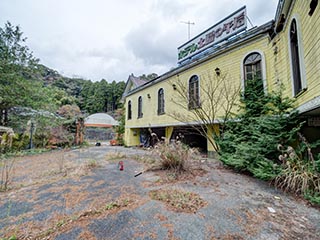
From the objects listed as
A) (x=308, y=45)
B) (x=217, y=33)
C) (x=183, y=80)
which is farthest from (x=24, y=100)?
(x=308, y=45)

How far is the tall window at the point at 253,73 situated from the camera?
590 cm

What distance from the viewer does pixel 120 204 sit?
308cm

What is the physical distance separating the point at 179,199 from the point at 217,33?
29.1 ft

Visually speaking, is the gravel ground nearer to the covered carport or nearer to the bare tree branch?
the bare tree branch

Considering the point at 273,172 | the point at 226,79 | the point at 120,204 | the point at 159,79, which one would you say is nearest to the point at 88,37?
the point at 159,79

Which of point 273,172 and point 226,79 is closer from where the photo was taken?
point 273,172

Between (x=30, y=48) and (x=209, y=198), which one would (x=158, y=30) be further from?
(x=209, y=198)

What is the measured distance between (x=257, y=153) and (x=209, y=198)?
2.22 metres

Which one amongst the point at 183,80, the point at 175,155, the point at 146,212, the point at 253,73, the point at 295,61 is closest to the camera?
the point at 146,212

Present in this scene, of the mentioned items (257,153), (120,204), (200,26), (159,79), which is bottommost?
(120,204)

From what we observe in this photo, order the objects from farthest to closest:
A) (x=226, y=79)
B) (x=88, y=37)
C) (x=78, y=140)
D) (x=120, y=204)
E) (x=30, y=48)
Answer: (x=78, y=140) → (x=88, y=37) → (x=30, y=48) → (x=226, y=79) → (x=120, y=204)

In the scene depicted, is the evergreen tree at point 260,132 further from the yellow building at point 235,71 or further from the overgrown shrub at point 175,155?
the overgrown shrub at point 175,155

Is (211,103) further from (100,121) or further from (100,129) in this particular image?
(100,129)

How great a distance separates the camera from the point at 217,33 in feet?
27.9
